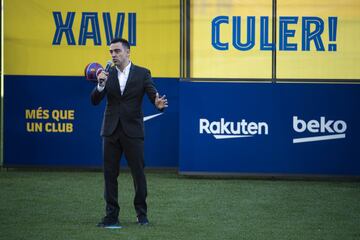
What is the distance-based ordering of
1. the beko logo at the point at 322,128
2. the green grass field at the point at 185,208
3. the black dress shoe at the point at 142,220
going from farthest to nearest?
the beko logo at the point at 322,128, the black dress shoe at the point at 142,220, the green grass field at the point at 185,208

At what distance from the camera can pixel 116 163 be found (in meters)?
9.73

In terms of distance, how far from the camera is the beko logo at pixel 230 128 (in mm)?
13898

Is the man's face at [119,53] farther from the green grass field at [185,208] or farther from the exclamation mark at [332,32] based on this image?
the exclamation mark at [332,32]

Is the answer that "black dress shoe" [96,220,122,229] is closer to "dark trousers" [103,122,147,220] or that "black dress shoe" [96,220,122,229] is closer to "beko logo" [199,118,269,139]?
"dark trousers" [103,122,147,220]

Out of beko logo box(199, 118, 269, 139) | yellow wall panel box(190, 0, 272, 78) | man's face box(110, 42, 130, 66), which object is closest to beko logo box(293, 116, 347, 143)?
beko logo box(199, 118, 269, 139)

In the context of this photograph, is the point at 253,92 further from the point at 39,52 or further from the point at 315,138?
the point at 39,52

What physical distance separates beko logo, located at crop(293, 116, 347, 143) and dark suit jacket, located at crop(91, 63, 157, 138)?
4625 millimetres

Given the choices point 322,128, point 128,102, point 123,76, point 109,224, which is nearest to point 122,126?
point 128,102

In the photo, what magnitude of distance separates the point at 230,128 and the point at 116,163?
4463 millimetres

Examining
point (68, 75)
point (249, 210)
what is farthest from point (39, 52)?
point (249, 210)

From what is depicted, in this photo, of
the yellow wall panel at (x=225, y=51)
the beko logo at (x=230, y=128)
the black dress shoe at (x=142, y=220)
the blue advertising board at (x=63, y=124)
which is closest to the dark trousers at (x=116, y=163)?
the black dress shoe at (x=142, y=220)

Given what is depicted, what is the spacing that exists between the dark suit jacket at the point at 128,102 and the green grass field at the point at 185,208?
1077 mm

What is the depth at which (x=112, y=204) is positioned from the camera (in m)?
9.68

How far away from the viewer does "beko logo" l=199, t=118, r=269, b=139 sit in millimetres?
13898
